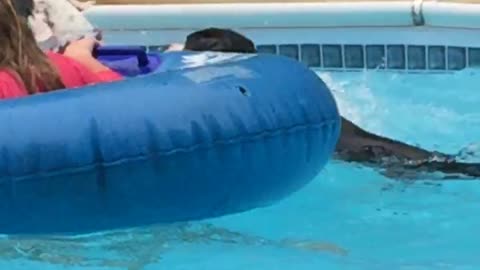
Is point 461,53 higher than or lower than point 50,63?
lower

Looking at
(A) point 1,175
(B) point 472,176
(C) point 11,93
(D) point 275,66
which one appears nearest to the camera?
(A) point 1,175

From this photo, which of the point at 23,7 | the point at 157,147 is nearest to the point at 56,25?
the point at 23,7

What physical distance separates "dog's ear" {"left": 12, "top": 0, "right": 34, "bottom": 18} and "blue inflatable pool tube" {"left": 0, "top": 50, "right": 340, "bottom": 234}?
25.0 inches

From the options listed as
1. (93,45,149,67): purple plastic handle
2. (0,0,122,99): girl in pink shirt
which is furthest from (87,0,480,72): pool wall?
(0,0,122,99): girl in pink shirt

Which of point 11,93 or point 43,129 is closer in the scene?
point 43,129

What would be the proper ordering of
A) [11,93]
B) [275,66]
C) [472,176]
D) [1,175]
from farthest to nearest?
[472,176] → [275,66] → [11,93] → [1,175]

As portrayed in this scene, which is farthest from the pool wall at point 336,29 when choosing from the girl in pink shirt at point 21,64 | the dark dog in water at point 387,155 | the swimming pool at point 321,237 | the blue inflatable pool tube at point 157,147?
the girl in pink shirt at point 21,64

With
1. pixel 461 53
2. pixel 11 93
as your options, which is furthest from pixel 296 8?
pixel 11 93

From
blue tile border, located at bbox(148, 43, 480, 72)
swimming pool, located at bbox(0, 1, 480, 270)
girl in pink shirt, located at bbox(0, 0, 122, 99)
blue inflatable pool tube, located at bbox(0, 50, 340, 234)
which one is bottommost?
blue tile border, located at bbox(148, 43, 480, 72)

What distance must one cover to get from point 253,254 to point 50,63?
747 mm

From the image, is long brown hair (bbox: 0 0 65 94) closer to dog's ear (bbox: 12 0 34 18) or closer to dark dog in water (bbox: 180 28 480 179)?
dog's ear (bbox: 12 0 34 18)

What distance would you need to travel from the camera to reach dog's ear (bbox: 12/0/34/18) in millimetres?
4051

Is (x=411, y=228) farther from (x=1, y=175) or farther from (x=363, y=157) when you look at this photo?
(x=1, y=175)

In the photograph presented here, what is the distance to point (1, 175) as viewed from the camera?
10.9ft
